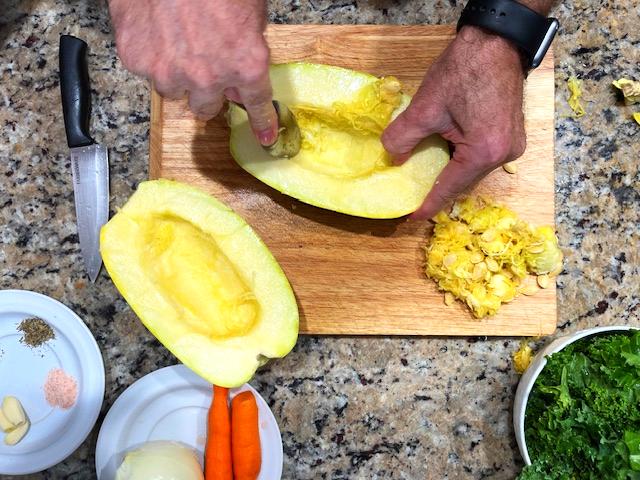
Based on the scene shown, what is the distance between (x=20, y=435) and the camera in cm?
134

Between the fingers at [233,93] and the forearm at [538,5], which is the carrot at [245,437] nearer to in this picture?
the fingers at [233,93]

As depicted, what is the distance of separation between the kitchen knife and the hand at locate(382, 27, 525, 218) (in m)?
0.62

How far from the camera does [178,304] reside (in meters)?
1.21

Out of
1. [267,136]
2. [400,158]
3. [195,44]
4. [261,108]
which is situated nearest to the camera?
[195,44]

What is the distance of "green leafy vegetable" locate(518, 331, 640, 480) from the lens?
1.12 m

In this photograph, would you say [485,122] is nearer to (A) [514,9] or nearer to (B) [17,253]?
(A) [514,9]

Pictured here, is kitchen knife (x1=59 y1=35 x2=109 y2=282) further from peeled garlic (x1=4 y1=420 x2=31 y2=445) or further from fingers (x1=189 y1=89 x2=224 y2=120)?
fingers (x1=189 y1=89 x2=224 y2=120)

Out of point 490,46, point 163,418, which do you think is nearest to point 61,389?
point 163,418

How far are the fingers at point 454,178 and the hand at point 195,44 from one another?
43 cm

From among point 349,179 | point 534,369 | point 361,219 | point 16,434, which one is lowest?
point 16,434

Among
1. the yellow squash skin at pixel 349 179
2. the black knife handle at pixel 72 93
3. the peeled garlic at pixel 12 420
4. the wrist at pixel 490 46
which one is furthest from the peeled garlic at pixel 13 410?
the wrist at pixel 490 46

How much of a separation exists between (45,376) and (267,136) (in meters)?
0.73

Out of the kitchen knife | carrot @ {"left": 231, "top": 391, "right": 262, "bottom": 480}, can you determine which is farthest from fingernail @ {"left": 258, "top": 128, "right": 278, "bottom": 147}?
carrot @ {"left": 231, "top": 391, "right": 262, "bottom": 480}

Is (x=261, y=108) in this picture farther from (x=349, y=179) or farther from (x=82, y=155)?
(x=82, y=155)
